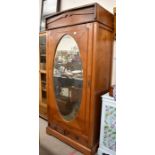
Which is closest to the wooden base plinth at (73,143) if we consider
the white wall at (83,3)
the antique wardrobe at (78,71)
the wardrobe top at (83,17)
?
the antique wardrobe at (78,71)

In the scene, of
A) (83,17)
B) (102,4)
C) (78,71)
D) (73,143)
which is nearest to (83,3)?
(102,4)

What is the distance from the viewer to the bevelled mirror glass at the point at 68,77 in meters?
1.89

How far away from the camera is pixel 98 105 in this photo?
72.2 inches

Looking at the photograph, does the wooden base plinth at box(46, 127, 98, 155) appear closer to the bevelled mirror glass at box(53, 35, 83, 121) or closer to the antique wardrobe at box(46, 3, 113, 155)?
the antique wardrobe at box(46, 3, 113, 155)

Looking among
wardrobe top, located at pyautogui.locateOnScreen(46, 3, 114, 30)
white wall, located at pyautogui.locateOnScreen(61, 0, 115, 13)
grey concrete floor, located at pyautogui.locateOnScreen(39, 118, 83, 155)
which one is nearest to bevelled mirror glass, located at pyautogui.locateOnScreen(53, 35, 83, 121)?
wardrobe top, located at pyautogui.locateOnScreen(46, 3, 114, 30)

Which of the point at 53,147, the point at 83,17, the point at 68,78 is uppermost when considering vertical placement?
the point at 83,17

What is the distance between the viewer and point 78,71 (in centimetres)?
188

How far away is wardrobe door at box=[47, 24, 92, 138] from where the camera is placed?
1.76 m

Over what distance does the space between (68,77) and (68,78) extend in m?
0.01

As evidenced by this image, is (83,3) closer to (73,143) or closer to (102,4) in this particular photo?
(102,4)

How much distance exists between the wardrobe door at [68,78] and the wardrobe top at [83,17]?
68 mm
